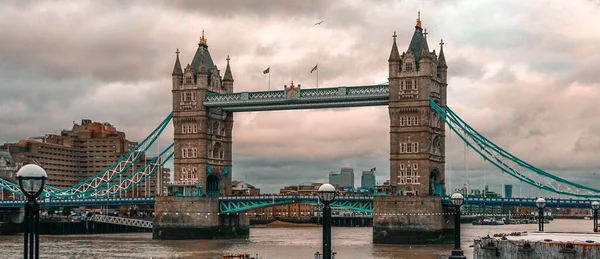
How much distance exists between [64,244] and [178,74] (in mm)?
24909

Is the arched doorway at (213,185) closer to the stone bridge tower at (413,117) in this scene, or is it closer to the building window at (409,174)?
the stone bridge tower at (413,117)

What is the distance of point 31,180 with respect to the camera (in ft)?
83.0

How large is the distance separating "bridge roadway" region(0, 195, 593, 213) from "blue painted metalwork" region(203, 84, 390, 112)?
33.2 ft

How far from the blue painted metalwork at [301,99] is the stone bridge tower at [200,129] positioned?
1787 mm

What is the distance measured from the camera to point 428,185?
311ft

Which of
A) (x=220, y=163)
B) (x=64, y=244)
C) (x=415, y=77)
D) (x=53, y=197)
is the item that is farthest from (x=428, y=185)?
(x=53, y=197)

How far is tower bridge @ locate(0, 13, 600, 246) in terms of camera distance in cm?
9256

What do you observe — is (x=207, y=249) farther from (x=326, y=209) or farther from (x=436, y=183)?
(x=326, y=209)

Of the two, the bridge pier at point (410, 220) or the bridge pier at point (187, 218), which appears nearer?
the bridge pier at point (410, 220)

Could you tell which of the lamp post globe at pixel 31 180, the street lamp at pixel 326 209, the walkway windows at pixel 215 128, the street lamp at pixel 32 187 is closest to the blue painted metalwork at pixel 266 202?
the walkway windows at pixel 215 128

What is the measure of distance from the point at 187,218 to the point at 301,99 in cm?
1877

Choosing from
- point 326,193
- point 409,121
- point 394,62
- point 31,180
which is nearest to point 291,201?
point 409,121

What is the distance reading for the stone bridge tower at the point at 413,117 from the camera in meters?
93.9

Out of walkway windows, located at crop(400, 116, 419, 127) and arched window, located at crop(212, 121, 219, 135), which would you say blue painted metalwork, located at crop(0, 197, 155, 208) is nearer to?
arched window, located at crop(212, 121, 219, 135)
